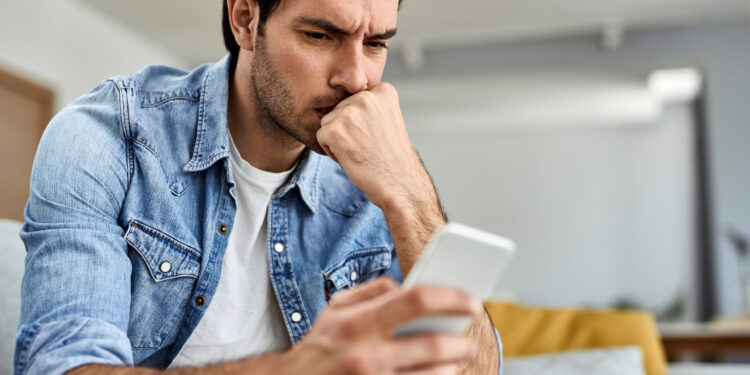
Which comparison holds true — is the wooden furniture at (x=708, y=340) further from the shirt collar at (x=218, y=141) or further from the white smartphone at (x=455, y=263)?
the white smartphone at (x=455, y=263)

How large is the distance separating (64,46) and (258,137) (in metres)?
3.99

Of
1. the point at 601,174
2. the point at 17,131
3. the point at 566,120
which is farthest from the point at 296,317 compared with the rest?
the point at 601,174

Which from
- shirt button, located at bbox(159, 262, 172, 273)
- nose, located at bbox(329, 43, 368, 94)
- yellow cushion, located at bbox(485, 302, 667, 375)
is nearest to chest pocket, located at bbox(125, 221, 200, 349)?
shirt button, located at bbox(159, 262, 172, 273)

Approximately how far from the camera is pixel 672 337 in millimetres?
2756

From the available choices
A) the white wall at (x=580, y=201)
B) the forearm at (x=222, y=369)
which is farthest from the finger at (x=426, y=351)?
the white wall at (x=580, y=201)

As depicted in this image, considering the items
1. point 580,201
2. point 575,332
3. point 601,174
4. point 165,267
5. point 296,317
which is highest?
point 165,267

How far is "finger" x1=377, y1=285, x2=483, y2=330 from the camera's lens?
43cm

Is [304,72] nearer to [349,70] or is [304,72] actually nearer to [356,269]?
[349,70]

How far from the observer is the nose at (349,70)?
1057 mm

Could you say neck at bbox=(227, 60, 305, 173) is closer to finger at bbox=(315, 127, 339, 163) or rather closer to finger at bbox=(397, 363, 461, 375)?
finger at bbox=(315, 127, 339, 163)

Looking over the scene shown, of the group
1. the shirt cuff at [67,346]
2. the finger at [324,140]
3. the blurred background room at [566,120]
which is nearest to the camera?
the shirt cuff at [67,346]

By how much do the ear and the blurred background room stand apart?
5.47ft

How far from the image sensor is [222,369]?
23.4 inches

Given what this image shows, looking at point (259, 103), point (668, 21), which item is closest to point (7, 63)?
point (259, 103)
